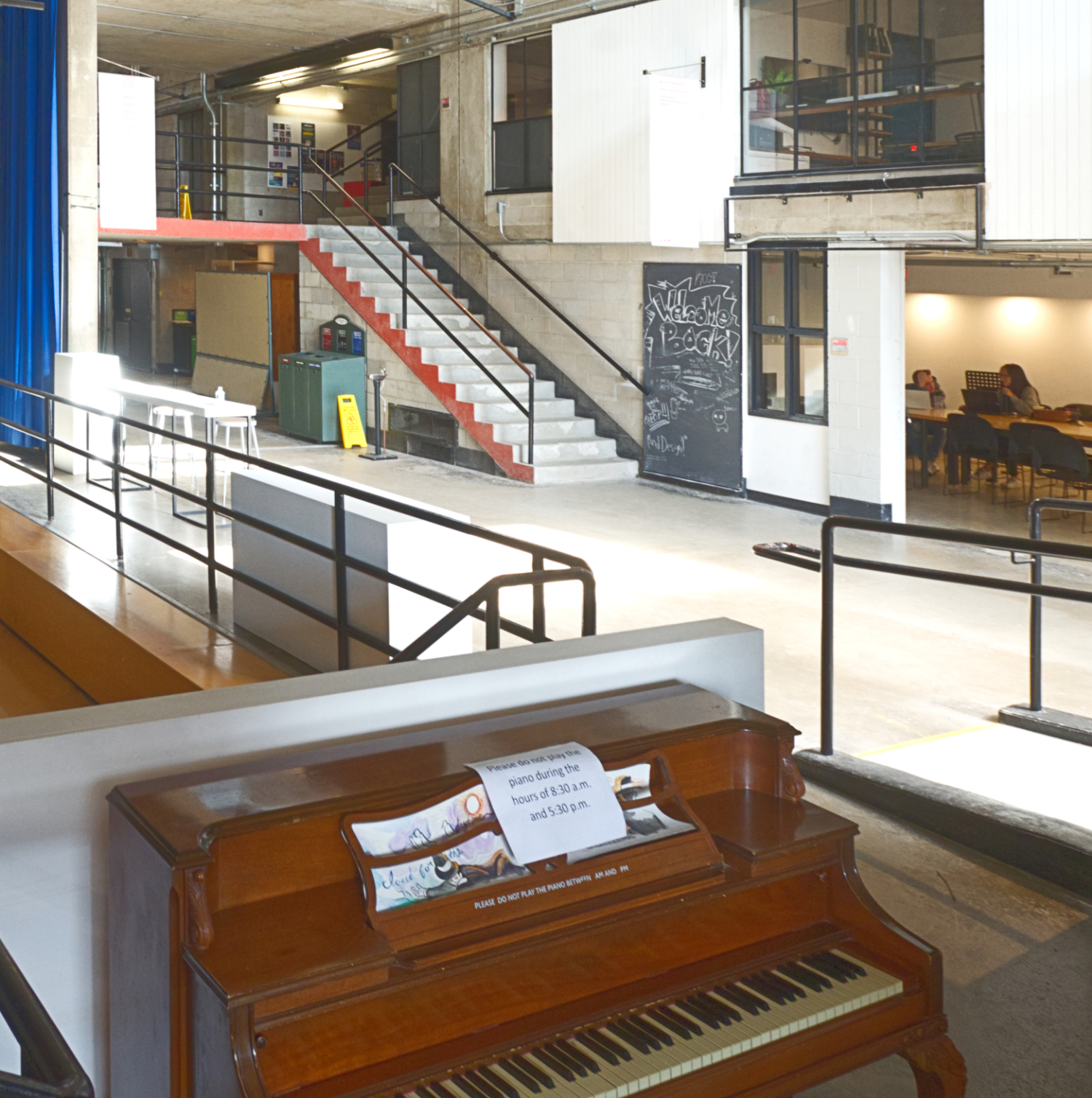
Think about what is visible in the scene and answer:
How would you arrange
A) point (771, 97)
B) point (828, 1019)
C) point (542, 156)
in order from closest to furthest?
point (828, 1019) < point (771, 97) < point (542, 156)

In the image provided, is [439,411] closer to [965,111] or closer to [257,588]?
[965,111]

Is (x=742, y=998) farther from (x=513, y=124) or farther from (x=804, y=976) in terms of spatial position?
(x=513, y=124)

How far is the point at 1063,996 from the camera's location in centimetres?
335

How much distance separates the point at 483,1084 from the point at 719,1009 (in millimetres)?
477

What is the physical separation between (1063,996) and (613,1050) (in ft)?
5.19

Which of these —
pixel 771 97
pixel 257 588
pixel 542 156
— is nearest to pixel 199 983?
pixel 257 588

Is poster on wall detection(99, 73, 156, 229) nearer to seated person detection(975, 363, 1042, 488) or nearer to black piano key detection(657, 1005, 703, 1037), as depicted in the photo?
seated person detection(975, 363, 1042, 488)

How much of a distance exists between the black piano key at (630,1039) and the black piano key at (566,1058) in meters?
0.10

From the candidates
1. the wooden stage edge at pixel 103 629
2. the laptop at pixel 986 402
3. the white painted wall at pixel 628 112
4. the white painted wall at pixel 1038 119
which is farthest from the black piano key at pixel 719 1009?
the laptop at pixel 986 402

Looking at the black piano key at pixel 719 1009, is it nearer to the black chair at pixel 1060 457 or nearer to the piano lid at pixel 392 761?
the piano lid at pixel 392 761

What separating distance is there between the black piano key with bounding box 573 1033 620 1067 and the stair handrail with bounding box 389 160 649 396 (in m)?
11.6

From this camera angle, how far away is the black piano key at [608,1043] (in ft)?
7.59

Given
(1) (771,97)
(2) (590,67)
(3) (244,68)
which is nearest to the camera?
(1) (771,97)

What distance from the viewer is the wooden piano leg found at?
2602mm
